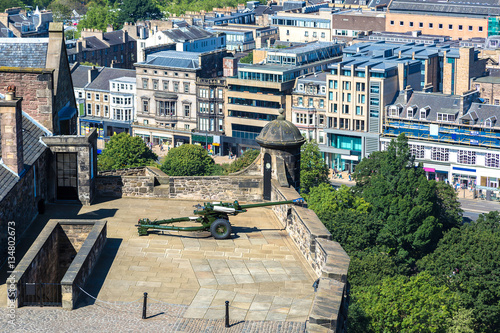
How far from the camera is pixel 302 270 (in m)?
32.1

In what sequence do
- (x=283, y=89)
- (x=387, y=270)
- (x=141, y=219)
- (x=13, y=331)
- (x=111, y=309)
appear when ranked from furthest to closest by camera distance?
(x=283, y=89) → (x=387, y=270) → (x=141, y=219) → (x=111, y=309) → (x=13, y=331)

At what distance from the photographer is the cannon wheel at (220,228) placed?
35.1 meters

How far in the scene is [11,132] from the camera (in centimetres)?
3388

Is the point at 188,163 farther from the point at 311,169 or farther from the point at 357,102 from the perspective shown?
the point at 357,102

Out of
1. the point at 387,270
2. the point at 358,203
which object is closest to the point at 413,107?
the point at 358,203

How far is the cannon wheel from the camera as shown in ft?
115

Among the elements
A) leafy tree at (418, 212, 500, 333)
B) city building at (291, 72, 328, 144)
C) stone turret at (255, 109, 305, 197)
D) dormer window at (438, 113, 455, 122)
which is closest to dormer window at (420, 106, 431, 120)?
dormer window at (438, 113, 455, 122)

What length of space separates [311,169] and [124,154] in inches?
1207

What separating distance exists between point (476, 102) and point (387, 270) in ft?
280

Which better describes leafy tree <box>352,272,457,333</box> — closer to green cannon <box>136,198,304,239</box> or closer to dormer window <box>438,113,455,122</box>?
green cannon <box>136,198,304,239</box>

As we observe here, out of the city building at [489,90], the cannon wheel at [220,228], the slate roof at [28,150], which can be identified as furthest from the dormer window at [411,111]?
the cannon wheel at [220,228]

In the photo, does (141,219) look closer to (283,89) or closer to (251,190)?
(251,190)

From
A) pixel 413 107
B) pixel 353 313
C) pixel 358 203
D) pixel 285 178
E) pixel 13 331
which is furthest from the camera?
pixel 413 107

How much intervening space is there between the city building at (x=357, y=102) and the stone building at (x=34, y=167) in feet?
476
